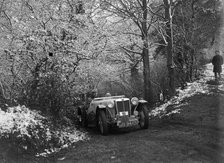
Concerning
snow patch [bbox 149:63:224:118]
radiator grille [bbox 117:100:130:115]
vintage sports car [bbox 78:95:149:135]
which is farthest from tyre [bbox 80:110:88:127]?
snow patch [bbox 149:63:224:118]

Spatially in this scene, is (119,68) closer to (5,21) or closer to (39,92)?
(5,21)

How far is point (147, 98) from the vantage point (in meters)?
18.4

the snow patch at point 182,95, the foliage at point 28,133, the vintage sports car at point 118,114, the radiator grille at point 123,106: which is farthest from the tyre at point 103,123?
the snow patch at point 182,95

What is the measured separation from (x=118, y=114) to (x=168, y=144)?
9.97 ft

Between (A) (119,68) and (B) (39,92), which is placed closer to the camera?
(B) (39,92)

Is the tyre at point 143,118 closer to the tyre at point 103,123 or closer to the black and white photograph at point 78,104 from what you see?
the black and white photograph at point 78,104

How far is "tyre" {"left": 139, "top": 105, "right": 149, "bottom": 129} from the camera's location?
10.8 meters

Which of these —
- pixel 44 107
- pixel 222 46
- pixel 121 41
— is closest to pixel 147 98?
pixel 121 41

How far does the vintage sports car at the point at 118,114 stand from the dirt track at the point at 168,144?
401 mm

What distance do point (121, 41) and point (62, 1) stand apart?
19.8ft

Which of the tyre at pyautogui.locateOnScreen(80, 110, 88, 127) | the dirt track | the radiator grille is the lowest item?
the dirt track

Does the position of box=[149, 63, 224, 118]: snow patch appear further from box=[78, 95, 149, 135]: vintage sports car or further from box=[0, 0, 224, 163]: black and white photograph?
box=[78, 95, 149, 135]: vintage sports car

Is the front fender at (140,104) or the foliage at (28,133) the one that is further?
the front fender at (140,104)

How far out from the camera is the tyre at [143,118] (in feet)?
35.4
